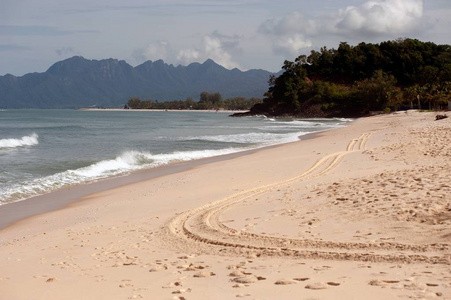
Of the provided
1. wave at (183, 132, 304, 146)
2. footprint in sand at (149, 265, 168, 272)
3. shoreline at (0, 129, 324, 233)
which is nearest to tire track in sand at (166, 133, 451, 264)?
footprint in sand at (149, 265, 168, 272)

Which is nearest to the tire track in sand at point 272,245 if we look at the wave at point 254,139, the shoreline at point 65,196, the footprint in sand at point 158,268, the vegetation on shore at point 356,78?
the footprint in sand at point 158,268

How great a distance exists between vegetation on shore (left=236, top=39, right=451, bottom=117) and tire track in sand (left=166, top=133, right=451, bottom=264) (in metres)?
86.8

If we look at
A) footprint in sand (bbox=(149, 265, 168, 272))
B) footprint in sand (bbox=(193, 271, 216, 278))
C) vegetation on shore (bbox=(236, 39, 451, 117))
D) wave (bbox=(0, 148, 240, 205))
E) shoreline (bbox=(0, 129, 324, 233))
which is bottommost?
shoreline (bbox=(0, 129, 324, 233))

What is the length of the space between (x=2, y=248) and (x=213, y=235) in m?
3.58

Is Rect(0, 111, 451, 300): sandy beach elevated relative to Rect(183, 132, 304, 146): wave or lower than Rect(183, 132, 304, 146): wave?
elevated

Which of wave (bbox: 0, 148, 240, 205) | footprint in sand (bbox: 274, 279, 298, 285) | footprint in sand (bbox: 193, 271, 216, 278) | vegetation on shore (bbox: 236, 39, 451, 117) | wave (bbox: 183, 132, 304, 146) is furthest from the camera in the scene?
vegetation on shore (bbox: 236, 39, 451, 117)

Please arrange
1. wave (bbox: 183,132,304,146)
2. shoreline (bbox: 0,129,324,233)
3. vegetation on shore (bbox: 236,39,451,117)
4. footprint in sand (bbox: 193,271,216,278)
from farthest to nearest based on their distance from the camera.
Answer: vegetation on shore (bbox: 236,39,451,117)
wave (bbox: 183,132,304,146)
shoreline (bbox: 0,129,324,233)
footprint in sand (bbox: 193,271,216,278)

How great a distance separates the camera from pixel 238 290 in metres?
5.08

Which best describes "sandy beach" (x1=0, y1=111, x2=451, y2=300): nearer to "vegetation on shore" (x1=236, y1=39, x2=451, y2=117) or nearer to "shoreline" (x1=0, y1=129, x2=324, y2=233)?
"shoreline" (x1=0, y1=129, x2=324, y2=233)

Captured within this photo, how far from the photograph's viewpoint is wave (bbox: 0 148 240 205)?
48.2 feet

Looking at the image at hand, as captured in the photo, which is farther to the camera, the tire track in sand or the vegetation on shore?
the vegetation on shore

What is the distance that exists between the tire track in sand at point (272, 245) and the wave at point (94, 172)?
6.88m

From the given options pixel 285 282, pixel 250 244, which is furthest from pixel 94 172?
pixel 285 282

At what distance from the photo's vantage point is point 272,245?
6.98 meters
